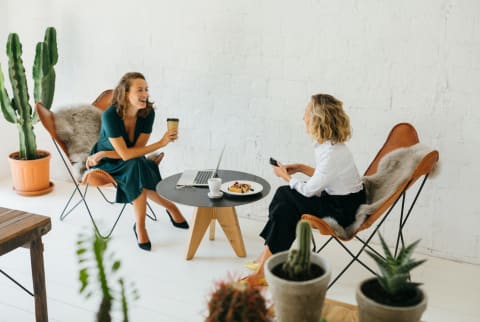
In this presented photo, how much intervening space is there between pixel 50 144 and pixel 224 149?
68.6 inches

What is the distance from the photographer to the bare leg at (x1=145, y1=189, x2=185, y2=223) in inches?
151

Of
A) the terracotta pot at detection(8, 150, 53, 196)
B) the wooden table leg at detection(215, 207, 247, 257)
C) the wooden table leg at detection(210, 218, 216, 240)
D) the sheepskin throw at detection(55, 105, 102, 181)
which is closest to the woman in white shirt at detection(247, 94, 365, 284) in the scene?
the wooden table leg at detection(215, 207, 247, 257)

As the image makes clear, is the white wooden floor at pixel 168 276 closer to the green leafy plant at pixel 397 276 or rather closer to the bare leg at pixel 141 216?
the bare leg at pixel 141 216

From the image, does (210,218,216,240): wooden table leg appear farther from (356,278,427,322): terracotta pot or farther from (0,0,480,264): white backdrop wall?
(356,278,427,322): terracotta pot

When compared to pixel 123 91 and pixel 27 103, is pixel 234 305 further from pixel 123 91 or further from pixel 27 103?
pixel 27 103

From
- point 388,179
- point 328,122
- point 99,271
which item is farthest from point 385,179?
point 99,271

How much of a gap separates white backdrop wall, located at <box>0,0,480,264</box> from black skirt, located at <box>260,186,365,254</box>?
2.39ft

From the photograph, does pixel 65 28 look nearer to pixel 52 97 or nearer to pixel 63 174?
pixel 52 97

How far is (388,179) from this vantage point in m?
3.17

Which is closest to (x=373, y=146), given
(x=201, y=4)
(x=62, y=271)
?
(x=201, y=4)

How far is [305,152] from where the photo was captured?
3.89 m

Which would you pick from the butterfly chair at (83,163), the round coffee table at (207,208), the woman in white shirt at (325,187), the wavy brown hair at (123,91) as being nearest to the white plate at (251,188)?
the round coffee table at (207,208)

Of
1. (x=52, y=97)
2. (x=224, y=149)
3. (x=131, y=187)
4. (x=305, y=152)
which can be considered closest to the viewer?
(x=131, y=187)

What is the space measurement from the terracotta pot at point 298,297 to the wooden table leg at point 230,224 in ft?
6.48
